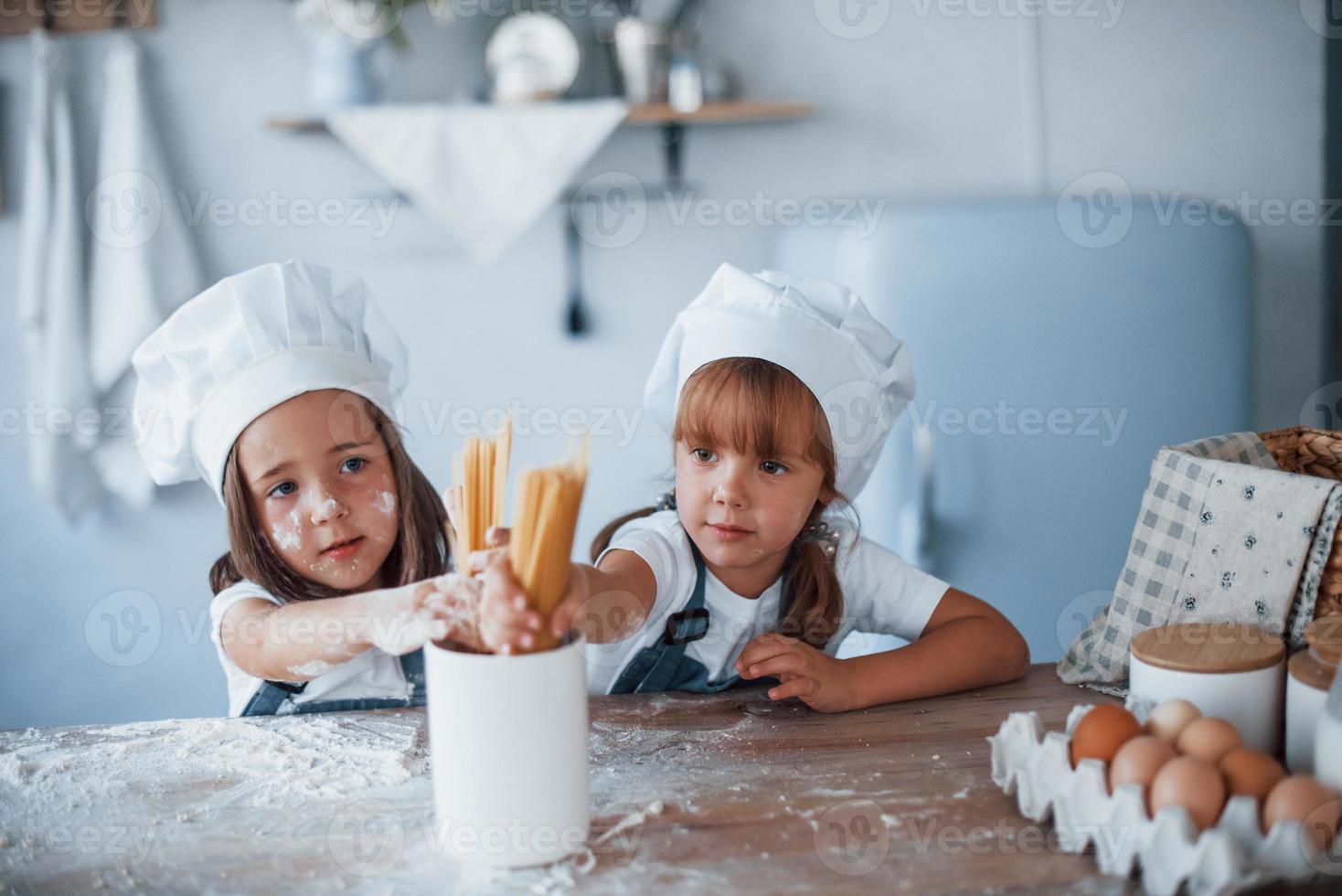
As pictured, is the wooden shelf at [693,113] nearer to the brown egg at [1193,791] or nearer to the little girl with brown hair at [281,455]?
the little girl with brown hair at [281,455]

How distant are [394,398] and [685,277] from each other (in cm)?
89

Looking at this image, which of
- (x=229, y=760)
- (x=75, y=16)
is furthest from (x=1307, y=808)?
(x=75, y=16)

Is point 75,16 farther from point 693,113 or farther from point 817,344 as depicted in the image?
point 817,344

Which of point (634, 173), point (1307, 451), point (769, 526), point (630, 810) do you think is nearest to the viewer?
point (630, 810)

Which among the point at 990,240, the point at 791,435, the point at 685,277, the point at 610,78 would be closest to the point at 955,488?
the point at 990,240

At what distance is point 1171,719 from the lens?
72 centimetres

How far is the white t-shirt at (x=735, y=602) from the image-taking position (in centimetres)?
115

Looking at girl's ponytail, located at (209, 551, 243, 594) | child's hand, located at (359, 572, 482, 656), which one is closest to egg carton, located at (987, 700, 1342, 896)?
child's hand, located at (359, 572, 482, 656)

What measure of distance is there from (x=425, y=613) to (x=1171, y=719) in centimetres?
48

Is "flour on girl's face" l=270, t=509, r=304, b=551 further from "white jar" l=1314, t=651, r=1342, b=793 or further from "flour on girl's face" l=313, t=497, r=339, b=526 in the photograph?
"white jar" l=1314, t=651, r=1342, b=793

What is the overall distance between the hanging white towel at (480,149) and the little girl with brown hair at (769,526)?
2.48 ft

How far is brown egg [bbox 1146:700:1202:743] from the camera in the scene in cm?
71

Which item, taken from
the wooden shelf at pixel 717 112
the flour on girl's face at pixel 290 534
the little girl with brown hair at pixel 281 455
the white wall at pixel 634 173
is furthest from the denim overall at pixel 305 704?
the wooden shelf at pixel 717 112

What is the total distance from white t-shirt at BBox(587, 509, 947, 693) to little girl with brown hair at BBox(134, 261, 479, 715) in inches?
8.8
